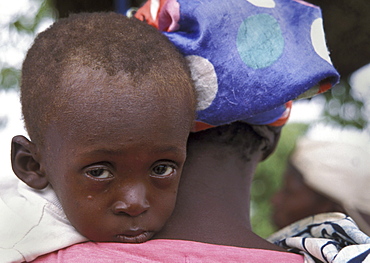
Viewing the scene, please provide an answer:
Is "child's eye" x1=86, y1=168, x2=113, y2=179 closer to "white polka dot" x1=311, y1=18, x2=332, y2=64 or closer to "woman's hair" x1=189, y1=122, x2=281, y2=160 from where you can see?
"woman's hair" x1=189, y1=122, x2=281, y2=160

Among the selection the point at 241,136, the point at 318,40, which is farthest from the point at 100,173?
the point at 318,40

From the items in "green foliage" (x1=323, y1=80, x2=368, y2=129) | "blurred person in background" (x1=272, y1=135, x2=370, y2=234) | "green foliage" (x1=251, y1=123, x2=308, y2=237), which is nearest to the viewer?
"blurred person in background" (x1=272, y1=135, x2=370, y2=234)

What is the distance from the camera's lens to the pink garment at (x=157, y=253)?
1.14m

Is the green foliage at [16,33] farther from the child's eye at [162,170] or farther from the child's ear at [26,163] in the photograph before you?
the child's eye at [162,170]

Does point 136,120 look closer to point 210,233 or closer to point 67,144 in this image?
point 67,144

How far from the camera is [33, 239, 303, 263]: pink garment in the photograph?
3.76 ft

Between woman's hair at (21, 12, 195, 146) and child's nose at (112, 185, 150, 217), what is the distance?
0.22 metres

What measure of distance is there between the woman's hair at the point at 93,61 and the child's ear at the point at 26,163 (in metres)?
0.03

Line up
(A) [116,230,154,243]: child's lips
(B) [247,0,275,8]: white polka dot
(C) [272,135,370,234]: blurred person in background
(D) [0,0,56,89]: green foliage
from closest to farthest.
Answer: (A) [116,230,154,243]: child's lips < (B) [247,0,275,8]: white polka dot < (D) [0,0,56,89]: green foliage < (C) [272,135,370,234]: blurred person in background

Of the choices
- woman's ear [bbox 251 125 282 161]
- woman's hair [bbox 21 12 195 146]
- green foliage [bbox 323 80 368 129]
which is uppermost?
woman's hair [bbox 21 12 195 146]

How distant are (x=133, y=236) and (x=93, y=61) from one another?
Answer: 15.8 inches

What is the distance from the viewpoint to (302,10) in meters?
1.47

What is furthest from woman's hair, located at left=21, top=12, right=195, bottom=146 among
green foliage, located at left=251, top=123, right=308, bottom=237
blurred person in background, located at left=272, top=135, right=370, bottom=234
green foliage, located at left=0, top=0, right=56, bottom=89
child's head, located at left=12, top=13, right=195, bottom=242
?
green foliage, located at left=251, top=123, right=308, bottom=237

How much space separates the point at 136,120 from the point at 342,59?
5.95 ft
